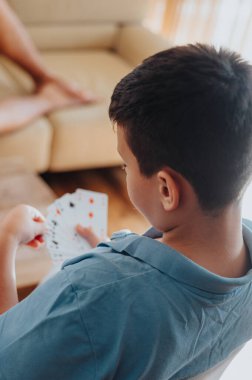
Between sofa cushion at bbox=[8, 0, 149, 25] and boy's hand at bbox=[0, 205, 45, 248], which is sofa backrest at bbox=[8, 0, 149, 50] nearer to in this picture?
sofa cushion at bbox=[8, 0, 149, 25]

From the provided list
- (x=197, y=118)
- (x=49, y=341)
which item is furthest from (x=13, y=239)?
(x=197, y=118)

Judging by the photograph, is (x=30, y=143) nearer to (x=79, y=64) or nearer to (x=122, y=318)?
(x=79, y=64)

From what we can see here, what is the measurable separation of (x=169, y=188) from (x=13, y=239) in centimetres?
53

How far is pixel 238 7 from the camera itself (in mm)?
2562

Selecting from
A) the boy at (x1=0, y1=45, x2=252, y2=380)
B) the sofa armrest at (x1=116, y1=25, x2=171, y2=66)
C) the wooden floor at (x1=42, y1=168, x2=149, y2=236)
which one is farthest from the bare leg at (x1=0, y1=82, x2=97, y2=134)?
the boy at (x1=0, y1=45, x2=252, y2=380)

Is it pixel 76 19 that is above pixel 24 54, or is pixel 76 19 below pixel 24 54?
above

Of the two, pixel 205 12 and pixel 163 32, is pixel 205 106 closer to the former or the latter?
pixel 205 12

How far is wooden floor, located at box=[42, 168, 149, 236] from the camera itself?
216 cm

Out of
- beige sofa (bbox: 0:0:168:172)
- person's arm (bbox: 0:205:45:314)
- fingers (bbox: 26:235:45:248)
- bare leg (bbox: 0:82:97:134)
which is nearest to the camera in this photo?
person's arm (bbox: 0:205:45:314)

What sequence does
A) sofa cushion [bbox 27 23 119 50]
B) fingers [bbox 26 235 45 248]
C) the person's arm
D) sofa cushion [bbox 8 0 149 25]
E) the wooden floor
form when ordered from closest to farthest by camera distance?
the person's arm → fingers [bbox 26 235 45 248] → the wooden floor → sofa cushion [bbox 8 0 149 25] → sofa cushion [bbox 27 23 119 50]

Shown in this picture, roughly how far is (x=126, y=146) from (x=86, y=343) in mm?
268

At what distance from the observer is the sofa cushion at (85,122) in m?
1.99

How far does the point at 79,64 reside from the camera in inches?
94.5

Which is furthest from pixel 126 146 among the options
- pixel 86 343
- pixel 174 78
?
pixel 86 343
